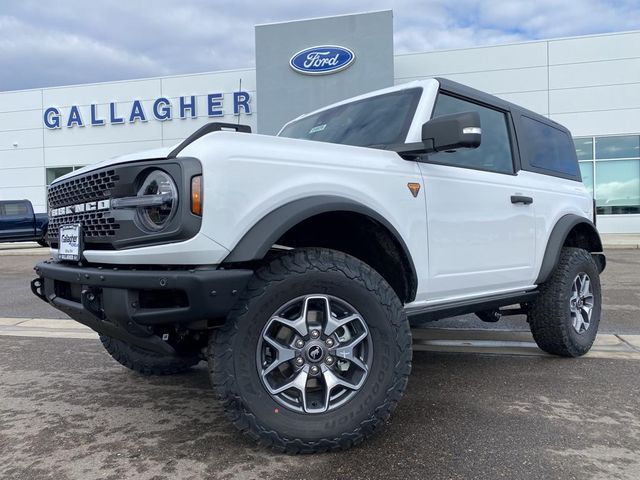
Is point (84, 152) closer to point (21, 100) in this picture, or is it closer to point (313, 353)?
point (21, 100)

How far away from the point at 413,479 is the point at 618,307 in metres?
5.38

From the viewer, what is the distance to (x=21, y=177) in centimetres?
2211

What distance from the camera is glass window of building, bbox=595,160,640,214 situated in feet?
57.9

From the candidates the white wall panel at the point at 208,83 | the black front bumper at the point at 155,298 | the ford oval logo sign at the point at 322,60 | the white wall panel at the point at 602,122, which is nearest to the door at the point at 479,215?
the black front bumper at the point at 155,298

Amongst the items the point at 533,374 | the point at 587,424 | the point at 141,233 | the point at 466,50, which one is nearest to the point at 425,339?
the point at 533,374

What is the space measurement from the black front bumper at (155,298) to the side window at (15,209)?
17.1 meters

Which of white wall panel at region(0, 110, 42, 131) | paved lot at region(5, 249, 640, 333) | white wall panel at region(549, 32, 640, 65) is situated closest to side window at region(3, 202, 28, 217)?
paved lot at region(5, 249, 640, 333)

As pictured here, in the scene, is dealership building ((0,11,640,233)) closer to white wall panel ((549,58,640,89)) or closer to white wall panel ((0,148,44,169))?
white wall panel ((549,58,640,89))

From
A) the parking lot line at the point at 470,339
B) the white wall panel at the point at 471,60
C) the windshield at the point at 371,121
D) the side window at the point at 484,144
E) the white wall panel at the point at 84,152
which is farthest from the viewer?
the white wall panel at the point at 84,152

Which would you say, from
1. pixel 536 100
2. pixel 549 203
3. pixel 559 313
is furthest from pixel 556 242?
pixel 536 100

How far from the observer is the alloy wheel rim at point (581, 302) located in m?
4.24

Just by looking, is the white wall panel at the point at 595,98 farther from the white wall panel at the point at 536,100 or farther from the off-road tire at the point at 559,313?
the off-road tire at the point at 559,313

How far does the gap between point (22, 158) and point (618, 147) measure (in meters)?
23.2

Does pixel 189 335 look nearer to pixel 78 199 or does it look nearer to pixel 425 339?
pixel 78 199
